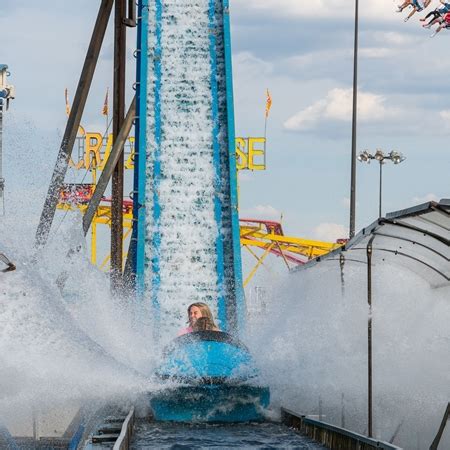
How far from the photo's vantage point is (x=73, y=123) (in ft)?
93.9

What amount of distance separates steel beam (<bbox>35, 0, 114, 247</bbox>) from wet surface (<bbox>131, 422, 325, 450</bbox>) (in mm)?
11184

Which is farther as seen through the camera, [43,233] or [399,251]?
[43,233]

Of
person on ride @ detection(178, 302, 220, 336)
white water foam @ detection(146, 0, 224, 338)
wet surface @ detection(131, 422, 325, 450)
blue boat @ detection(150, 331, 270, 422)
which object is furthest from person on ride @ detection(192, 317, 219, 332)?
white water foam @ detection(146, 0, 224, 338)

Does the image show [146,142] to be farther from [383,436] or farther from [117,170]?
[383,436]

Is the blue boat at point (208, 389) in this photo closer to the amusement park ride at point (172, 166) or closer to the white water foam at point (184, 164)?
the amusement park ride at point (172, 166)

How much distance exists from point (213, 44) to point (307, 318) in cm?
1125

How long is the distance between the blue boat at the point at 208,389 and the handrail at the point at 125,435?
3.03 feet

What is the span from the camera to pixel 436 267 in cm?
1492

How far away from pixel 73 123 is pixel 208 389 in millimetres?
13070

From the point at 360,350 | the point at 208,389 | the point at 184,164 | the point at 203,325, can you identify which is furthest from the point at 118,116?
the point at 208,389

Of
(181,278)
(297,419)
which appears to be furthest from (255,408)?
(181,278)

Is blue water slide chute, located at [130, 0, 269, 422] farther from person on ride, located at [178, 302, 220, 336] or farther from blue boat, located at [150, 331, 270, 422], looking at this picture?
blue boat, located at [150, 331, 270, 422]

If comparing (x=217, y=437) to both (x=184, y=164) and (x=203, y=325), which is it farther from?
(x=184, y=164)

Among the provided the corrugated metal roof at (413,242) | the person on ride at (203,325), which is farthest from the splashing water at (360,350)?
the person on ride at (203,325)
